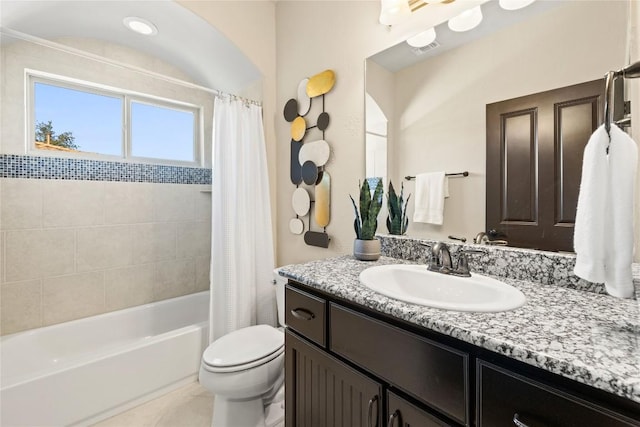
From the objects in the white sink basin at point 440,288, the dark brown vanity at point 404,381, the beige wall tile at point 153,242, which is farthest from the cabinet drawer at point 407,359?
the beige wall tile at point 153,242

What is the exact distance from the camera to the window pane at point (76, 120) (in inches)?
77.7

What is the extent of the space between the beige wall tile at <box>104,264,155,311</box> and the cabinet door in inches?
68.9

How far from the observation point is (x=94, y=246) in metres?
2.09

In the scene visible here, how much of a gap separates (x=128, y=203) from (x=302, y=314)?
193cm

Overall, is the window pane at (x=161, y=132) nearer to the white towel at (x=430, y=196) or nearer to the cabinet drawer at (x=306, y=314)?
the cabinet drawer at (x=306, y=314)

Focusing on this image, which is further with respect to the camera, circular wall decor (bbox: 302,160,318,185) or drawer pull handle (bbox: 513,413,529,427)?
circular wall decor (bbox: 302,160,318,185)

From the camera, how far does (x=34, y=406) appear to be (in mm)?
1354

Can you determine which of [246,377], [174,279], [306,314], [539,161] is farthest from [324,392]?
[174,279]

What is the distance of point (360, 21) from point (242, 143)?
1065mm

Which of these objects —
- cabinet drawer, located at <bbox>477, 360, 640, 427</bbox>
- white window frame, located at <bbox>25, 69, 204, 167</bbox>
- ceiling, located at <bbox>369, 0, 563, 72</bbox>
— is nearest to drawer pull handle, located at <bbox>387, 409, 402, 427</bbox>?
cabinet drawer, located at <bbox>477, 360, 640, 427</bbox>

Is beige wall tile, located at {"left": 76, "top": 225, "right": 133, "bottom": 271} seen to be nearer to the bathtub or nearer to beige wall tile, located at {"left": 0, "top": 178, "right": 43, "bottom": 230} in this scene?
beige wall tile, located at {"left": 0, "top": 178, "right": 43, "bottom": 230}

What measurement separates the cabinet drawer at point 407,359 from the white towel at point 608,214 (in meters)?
0.37

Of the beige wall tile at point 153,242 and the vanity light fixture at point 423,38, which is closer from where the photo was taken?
the vanity light fixture at point 423,38

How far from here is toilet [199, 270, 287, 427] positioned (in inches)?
52.7
